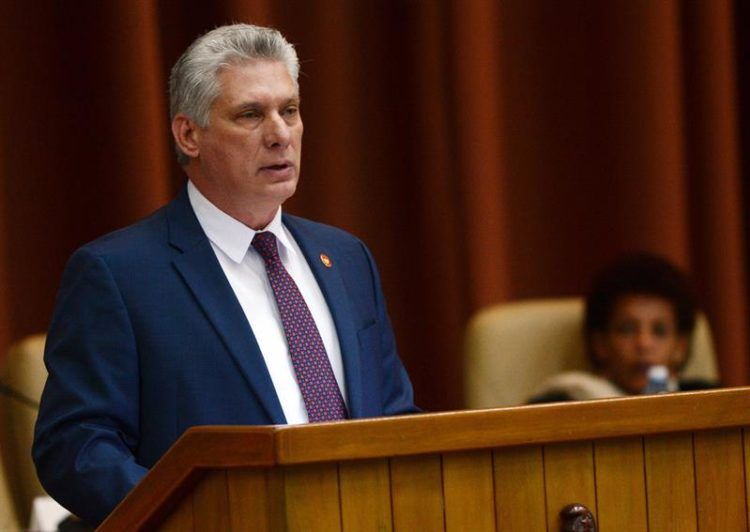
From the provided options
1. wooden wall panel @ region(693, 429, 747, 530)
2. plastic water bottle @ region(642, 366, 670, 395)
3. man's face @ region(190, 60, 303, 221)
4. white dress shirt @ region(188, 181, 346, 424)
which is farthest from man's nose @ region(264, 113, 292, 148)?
plastic water bottle @ region(642, 366, 670, 395)

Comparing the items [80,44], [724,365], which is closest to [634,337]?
[724,365]

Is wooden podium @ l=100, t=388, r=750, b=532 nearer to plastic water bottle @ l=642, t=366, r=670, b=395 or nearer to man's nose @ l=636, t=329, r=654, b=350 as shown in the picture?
plastic water bottle @ l=642, t=366, r=670, b=395

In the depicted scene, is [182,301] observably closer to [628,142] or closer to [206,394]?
[206,394]

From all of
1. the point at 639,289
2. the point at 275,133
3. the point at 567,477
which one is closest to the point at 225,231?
the point at 275,133

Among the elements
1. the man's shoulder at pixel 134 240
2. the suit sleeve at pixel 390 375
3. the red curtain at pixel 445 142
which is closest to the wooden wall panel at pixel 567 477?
the suit sleeve at pixel 390 375

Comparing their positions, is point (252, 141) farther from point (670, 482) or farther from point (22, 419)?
point (22, 419)

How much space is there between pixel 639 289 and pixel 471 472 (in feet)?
6.02

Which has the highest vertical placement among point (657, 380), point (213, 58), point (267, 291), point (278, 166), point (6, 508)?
point (213, 58)

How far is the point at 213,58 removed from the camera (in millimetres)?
2080

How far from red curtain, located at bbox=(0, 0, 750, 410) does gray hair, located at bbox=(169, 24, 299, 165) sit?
1.23 metres

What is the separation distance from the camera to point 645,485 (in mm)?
1611

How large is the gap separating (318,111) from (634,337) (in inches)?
41.7

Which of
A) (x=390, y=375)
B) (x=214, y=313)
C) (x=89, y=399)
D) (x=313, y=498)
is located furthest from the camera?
(x=390, y=375)

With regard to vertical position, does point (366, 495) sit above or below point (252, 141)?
below
